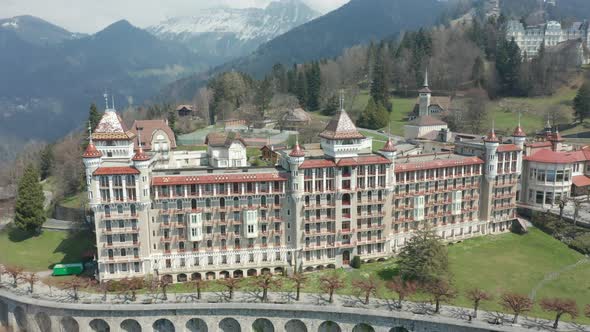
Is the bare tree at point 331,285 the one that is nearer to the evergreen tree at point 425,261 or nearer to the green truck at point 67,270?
the evergreen tree at point 425,261

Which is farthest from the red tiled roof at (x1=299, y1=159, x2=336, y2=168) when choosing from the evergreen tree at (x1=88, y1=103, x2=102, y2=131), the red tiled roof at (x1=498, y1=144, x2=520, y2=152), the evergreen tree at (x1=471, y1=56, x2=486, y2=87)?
the evergreen tree at (x1=471, y1=56, x2=486, y2=87)

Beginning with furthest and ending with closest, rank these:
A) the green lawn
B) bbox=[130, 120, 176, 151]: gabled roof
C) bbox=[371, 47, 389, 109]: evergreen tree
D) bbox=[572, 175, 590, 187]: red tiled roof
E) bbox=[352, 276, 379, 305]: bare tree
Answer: bbox=[371, 47, 389, 109]: evergreen tree < bbox=[130, 120, 176, 151]: gabled roof < bbox=[572, 175, 590, 187]: red tiled roof < the green lawn < bbox=[352, 276, 379, 305]: bare tree

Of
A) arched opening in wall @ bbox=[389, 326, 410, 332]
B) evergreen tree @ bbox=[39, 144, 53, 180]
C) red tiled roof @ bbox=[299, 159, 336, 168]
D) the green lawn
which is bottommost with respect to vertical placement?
arched opening in wall @ bbox=[389, 326, 410, 332]

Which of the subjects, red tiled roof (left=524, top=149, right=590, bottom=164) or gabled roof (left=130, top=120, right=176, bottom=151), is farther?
gabled roof (left=130, top=120, right=176, bottom=151)

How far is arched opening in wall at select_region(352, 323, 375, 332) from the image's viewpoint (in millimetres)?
51625

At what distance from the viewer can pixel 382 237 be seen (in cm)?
6519

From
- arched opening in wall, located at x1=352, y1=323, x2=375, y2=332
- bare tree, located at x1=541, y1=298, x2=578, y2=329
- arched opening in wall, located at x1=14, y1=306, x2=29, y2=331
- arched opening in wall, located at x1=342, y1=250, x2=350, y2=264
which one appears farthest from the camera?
arched opening in wall, located at x1=342, y1=250, x2=350, y2=264

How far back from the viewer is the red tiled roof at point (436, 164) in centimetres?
6562

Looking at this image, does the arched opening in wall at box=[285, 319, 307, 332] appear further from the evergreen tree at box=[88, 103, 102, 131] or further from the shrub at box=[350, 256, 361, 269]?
the evergreen tree at box=[88, 103, 102, 131]

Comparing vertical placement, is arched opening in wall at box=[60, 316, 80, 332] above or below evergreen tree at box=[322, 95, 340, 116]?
below

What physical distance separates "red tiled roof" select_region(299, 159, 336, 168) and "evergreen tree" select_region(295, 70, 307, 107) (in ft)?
268

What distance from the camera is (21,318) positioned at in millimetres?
56250

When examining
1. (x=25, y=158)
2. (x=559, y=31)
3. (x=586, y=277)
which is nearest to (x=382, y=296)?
(x=586, y=277)

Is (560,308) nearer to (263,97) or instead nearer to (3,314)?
(3,314)
